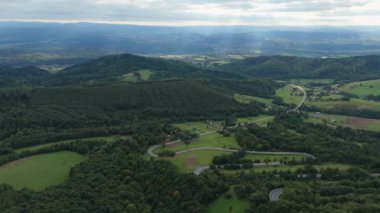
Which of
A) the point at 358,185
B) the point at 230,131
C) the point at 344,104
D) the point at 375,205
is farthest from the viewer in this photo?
the point at 344,104

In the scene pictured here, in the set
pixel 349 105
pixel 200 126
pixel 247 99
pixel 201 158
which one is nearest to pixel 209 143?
pixel 201 158

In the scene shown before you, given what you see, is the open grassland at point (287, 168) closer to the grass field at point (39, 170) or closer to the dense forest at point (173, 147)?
the dense forest at point (173, 147)

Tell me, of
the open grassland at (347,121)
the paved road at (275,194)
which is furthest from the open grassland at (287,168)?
the open grassland at (347,121)

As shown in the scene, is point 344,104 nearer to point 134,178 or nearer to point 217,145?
point 217,145

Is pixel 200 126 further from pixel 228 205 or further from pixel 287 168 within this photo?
pixel 228 205

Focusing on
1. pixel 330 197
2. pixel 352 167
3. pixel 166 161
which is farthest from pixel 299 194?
pixel 166 161

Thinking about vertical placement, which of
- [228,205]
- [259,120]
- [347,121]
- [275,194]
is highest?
[275,194]

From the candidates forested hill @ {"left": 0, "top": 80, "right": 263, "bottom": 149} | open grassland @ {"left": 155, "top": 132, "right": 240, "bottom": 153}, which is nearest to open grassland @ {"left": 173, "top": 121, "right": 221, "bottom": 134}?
forested hill @ {"left": 0, "top": 80, "right": 263, "bottom": 149}
